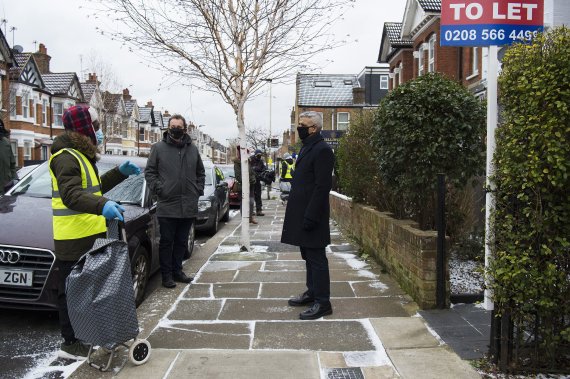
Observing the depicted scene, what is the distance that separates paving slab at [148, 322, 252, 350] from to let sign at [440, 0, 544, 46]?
9.78ft

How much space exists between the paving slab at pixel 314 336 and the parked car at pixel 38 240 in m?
1.70

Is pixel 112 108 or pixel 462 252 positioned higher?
pixel 112 108

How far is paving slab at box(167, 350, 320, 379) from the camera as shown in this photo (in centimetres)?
354

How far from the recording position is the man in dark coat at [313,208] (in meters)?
4.56

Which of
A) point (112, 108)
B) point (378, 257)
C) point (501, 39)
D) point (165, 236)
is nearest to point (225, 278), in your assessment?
point (165, 236)

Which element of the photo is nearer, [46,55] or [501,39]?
[501,39]

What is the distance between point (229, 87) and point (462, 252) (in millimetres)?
4398

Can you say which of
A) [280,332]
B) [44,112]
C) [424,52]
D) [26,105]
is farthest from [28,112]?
[280,332]

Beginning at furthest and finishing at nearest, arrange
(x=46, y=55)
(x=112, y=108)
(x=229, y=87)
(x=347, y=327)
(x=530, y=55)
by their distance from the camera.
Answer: (x=46, y=55) < (x=112, y=108) < (x=229, y=87) < (x=347, y=327) < (x=530, y=55)

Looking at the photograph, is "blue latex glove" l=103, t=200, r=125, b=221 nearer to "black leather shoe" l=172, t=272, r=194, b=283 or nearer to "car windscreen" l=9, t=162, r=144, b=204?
"car windscreen" l=9, t=162, r=144, b=204

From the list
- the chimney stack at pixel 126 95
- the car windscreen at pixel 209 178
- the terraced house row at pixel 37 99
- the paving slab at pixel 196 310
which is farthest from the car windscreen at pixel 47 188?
the chimney stack at pixel 126 95

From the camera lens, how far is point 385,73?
46.0 metres

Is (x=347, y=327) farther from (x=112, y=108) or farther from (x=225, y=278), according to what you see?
(x=112, y=108)

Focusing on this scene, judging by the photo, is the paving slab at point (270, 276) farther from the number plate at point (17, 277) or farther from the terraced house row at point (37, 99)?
the terraced house row at point (37, 99)
